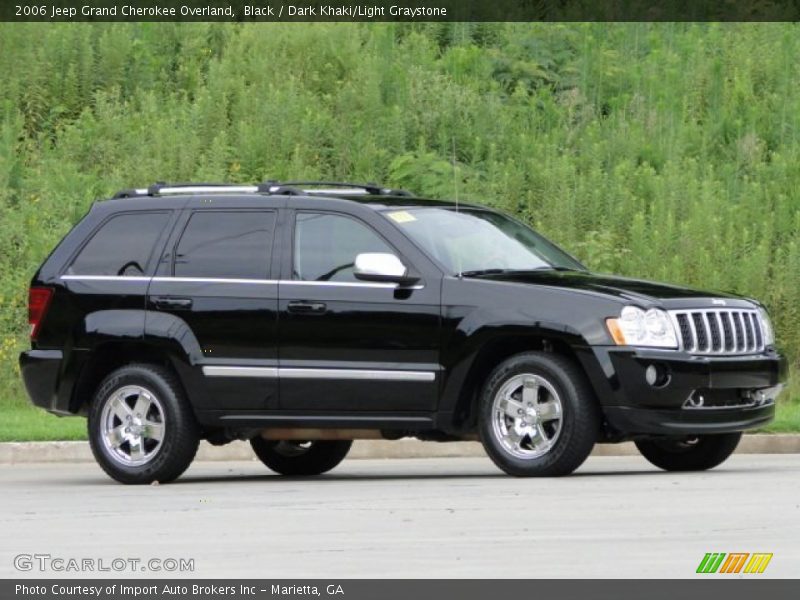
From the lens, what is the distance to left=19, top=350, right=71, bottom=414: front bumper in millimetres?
14789

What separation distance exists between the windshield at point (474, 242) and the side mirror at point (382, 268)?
304 millimetres

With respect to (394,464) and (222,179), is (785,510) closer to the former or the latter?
(394,464)

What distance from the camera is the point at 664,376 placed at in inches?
523

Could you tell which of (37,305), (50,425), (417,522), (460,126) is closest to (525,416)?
(417,522)

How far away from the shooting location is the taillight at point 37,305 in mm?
14930

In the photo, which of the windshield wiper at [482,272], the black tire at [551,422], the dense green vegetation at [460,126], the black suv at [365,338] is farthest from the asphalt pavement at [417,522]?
the dense green vegetation at [460,126]

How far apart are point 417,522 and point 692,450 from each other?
4.33 metres

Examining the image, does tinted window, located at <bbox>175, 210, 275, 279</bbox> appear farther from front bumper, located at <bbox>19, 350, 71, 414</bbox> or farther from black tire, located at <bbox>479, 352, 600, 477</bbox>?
black tire, located at <bbox>479, 352, 600, 477</bbox>

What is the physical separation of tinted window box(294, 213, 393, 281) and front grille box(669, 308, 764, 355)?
2101mm

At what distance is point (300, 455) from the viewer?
1575 centimetres
